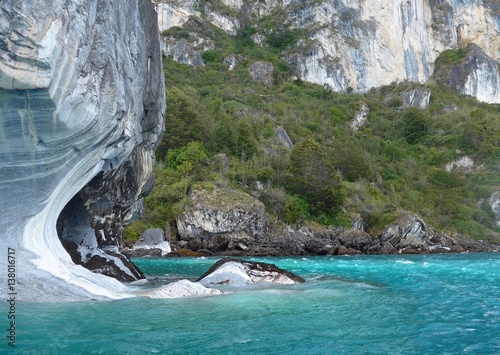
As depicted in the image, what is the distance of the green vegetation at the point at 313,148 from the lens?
45.5 metres

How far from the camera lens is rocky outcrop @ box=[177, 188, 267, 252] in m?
38.8

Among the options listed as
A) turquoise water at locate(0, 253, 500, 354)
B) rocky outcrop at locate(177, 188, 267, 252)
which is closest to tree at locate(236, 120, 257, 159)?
rocky outcrop at locate(177, 188, 267, 252)

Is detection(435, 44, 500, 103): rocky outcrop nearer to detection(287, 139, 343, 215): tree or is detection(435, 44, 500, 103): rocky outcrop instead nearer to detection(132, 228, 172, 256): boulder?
detection(287, 139, 343, 215): tree

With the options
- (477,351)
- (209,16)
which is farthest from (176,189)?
(209,16)

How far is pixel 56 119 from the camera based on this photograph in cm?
1054

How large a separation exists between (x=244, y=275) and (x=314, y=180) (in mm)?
31459

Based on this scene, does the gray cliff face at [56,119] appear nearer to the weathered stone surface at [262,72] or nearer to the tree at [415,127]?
the tree at [415,127]

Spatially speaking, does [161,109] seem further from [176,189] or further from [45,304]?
[176,189]

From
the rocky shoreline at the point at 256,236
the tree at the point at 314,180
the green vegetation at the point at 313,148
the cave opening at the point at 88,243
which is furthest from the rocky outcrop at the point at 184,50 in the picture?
the cave opening at the point at 88,243

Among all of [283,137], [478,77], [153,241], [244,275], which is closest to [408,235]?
[283,137]

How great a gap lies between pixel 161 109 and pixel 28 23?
985 cm

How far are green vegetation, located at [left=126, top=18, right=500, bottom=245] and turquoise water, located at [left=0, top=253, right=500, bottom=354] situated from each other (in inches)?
1203

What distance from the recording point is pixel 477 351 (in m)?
7.42

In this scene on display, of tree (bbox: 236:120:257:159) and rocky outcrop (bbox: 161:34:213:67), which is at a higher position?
rocky outcrop (bbox: 161:34:213:67)
